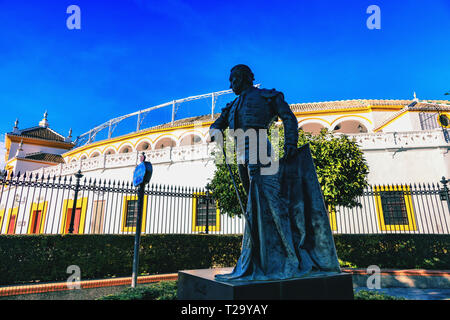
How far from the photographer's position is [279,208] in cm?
253

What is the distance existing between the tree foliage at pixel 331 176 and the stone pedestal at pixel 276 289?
5.15 metres

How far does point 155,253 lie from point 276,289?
5849 millimetres

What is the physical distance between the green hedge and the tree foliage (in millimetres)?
1286

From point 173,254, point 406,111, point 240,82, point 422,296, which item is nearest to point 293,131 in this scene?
point 240,82

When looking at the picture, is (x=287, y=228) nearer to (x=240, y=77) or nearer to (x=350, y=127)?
(x=240, y=77)

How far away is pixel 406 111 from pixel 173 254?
61.5ft

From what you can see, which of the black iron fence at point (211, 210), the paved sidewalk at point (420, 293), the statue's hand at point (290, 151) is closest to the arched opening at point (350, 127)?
the black iron fence at point (211, 210)

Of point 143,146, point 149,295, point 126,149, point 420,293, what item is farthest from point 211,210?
point 126,149

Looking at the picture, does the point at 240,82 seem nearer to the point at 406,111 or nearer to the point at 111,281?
the point at 111,281

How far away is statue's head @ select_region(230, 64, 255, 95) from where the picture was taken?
9.88 ft

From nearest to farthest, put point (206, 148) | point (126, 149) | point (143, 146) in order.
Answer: point (206, 148) → point (143, 146) → point (126, 149)

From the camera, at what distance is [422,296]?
5207 millimetres

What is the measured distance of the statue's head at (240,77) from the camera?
3012mm
